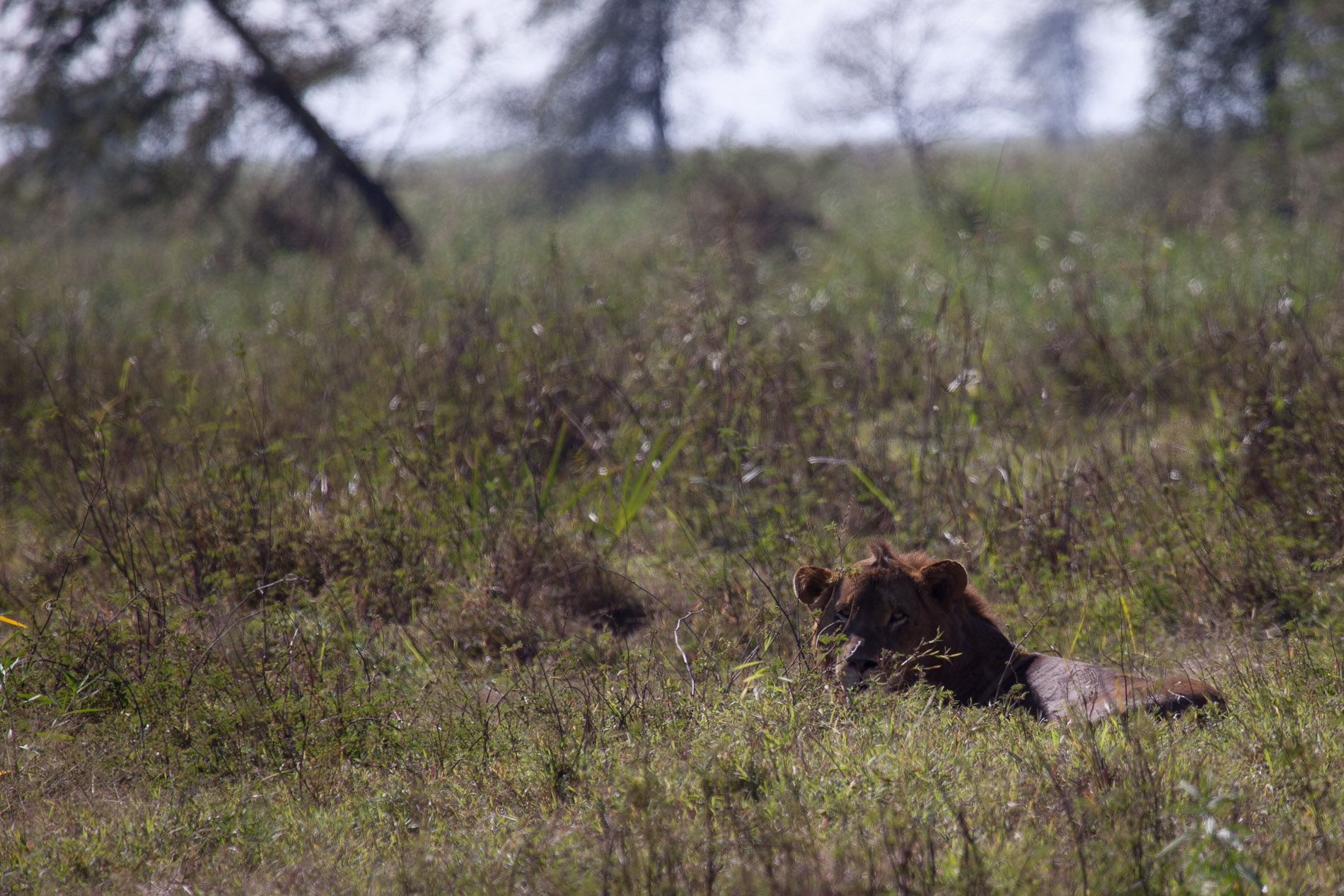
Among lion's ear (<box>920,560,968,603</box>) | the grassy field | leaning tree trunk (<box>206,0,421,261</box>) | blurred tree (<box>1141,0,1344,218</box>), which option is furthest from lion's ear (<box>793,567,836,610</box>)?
blurred tree (<box>1141,0,1344,218</box>)

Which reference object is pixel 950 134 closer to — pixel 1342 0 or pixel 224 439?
pixel 1342 0

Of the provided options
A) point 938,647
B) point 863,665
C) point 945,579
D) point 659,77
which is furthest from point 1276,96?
point 863,665

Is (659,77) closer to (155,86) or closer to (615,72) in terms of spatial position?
(615,72)

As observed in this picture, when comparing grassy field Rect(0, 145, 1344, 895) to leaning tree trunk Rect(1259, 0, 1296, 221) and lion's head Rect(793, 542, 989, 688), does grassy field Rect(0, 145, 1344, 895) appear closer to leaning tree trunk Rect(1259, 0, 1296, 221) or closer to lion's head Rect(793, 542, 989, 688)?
lion's head Rect(793, 542, 989, 688)

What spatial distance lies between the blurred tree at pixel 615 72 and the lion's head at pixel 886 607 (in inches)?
841

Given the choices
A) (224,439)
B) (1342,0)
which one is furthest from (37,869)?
(1342,0)

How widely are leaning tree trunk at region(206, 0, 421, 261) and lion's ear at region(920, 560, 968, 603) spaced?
12276 millimetres

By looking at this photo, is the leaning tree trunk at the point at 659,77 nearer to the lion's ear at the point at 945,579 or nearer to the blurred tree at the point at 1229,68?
the blurred tree at the point at 1229,68

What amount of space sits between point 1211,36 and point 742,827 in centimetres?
1963

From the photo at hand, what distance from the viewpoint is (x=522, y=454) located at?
6422mm

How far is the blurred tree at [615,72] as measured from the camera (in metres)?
25.2

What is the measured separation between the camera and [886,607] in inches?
186

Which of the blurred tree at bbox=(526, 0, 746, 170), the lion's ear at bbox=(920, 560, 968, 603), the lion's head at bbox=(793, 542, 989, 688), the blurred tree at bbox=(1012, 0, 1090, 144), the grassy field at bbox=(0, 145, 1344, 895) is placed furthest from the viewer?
the blurred tree at bbox=(1012, 0, 1090, 144)

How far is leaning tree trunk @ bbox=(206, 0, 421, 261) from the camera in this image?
16422mm
